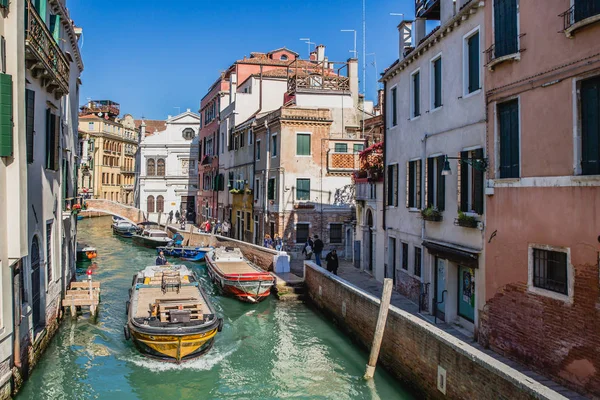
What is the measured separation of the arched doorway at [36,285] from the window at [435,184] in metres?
8.01

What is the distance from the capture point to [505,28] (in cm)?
922

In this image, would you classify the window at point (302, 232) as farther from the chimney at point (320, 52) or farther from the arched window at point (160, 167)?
the arched window at point (160, 167)

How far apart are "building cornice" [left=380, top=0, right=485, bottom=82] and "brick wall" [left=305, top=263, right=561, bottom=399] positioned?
5.60m

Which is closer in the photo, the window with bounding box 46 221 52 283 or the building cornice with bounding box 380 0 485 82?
the building cornice with bounding box 380 0 485 82

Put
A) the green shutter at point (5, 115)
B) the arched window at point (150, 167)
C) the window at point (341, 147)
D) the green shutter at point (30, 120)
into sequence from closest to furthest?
the green shutter at point (5, 115), the green shutter at point (30, 120), the window at point (341, 147), the arched window at point (150, 167)

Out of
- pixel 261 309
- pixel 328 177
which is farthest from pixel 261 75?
pixel 261 309

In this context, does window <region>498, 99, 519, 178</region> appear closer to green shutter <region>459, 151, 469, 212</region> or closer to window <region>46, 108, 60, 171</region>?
green shutter <region>459, 151, 469, 212</region>

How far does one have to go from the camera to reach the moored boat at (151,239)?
1256 inches

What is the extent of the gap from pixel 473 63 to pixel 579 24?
131 inches

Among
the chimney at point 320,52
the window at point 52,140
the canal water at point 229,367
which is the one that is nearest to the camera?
the canal water at point 229,367

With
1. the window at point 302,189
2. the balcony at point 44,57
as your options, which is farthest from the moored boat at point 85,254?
the balcony at point 44,57

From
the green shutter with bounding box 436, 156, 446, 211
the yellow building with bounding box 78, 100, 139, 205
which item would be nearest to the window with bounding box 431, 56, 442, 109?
the green shutter with bounding box 436, 156, 446, 211

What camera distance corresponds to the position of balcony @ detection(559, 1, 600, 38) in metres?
7.17

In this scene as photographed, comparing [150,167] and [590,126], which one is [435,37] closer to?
[590,126]
